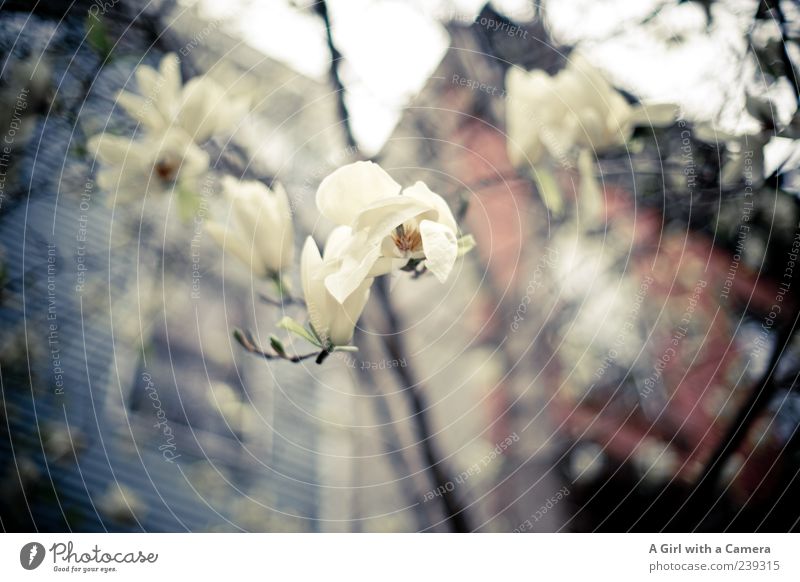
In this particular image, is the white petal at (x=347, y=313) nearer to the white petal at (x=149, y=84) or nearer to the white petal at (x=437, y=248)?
the white petal at (x=437, y=248)

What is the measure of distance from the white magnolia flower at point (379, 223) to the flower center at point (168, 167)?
20 cm

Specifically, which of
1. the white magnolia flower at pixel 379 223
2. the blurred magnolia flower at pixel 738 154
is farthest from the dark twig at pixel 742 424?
the white magnolia flower at pixel 379 223

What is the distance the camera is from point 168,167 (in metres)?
0.49

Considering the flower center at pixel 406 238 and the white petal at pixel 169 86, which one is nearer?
the flower center at pixel 406 238

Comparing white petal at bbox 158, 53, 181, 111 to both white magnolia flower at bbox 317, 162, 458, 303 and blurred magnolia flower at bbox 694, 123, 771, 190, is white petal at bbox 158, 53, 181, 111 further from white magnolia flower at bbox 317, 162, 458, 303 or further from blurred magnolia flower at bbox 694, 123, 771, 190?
blurred magnolia flower at bbox 694, 123, 771, 190

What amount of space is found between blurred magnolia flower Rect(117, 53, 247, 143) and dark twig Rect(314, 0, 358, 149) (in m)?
0.11

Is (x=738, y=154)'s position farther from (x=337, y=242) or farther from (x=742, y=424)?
(x=337, y=242)

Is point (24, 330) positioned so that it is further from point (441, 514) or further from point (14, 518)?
point (441, 514)

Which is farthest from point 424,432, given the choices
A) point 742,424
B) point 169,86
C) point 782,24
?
point 782,24

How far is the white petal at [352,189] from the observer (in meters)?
0.34

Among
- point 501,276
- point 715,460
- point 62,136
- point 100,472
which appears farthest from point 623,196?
point 100,472

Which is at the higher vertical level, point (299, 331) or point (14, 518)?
point (299, 331)
